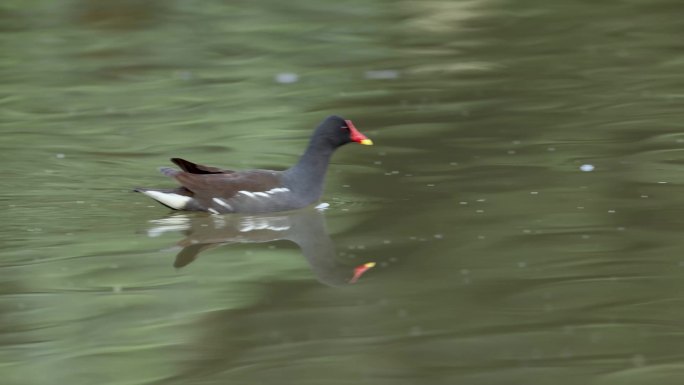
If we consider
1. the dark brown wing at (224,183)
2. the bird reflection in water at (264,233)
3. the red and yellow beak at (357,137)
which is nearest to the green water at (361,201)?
the bird reflection in water at (264,233)

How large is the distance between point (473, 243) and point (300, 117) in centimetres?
462

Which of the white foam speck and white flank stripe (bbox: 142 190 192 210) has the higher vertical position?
the white foam speck

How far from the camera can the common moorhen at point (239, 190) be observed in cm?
1009

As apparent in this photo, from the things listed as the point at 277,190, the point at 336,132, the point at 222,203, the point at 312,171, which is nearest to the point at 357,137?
the point at 336,132

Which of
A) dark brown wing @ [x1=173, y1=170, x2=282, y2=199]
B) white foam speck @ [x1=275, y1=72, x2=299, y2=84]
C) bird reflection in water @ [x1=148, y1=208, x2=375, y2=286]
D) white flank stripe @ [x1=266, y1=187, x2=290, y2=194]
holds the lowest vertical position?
bird reflection in water @ [x1=148, y1=208, x2=375, y2=286]

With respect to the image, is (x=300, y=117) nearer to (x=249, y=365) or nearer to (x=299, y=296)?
(x=299, y=296)

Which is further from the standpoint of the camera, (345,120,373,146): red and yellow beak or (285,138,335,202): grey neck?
(345,120,373,146): red and yellow beak

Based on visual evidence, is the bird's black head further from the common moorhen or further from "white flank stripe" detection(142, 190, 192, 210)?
"white flank stripe" detection(142, 190, 192, 210)

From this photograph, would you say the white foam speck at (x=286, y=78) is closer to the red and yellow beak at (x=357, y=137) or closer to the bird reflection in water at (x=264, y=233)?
the red and yellow beak at (x=357, y=137)

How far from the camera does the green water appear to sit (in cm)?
686

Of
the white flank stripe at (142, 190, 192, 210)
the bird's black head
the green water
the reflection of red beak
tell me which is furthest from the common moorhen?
the reflection of red beak

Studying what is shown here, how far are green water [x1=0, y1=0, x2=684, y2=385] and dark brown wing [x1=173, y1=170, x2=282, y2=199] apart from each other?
25cm

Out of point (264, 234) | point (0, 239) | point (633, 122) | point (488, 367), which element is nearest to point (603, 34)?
point (633, 122)

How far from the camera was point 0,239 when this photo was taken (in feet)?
30.4
